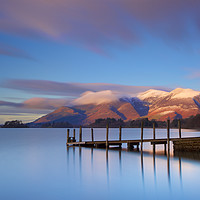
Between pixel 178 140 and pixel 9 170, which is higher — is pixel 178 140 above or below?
above

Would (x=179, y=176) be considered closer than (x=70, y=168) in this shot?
Yes

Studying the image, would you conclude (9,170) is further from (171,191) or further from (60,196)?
(171,191)

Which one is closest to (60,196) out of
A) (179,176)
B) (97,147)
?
(179,176)

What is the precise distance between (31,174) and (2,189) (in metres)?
4.31

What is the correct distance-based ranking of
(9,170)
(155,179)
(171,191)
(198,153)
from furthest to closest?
(198,153) → (9,170) → (155,179) → (171,191)

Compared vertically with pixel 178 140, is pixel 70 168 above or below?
below

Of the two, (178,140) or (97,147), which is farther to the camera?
(97,147)

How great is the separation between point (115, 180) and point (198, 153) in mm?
10379

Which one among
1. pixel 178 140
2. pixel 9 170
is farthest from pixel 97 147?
pixel 9 170

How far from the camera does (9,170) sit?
1922cm

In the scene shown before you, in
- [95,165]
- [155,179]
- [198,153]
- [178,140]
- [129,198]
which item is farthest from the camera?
[178,140]

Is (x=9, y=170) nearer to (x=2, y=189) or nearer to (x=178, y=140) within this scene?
(x=2, y=189)

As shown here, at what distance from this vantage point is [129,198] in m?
12.0

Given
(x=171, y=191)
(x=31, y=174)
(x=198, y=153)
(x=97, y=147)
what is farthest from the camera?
(x=97, y=147)
